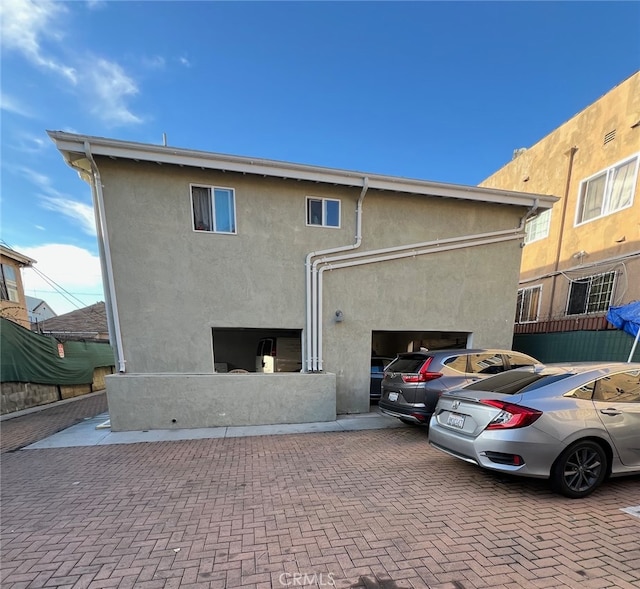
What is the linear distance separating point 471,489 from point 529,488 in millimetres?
659

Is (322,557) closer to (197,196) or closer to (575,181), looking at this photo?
(197,196)

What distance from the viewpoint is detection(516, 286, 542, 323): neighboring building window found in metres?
10.8

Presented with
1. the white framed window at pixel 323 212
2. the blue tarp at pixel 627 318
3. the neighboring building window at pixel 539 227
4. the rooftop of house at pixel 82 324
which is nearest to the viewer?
the blue tarp at pixel 627 318

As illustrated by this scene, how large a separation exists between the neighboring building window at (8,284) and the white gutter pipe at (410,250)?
54.3ft

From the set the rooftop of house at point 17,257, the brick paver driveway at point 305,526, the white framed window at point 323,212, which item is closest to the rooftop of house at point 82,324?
the rooftop of house at point 17,257

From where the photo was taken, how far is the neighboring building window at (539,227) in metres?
10.8

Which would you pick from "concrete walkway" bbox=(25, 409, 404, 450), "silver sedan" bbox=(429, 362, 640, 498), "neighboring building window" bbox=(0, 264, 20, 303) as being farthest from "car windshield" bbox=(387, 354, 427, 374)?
"neighboring building window" bbox=(0, 264, 20, 303)

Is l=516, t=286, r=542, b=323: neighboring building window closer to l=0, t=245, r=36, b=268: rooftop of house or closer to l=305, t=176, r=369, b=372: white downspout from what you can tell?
l=305, t=176, r=369, b=372: white downspout

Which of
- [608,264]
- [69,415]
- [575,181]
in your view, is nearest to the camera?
[69,415]

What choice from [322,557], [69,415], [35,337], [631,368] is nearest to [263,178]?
[322,557]

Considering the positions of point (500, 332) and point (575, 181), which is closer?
point (500, 332)

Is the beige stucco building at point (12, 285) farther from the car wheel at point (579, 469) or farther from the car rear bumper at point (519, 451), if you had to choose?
the car wheel at point (579, 469)

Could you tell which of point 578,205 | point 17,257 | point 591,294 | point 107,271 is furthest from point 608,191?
point 17,257

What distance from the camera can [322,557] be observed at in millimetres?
2291
